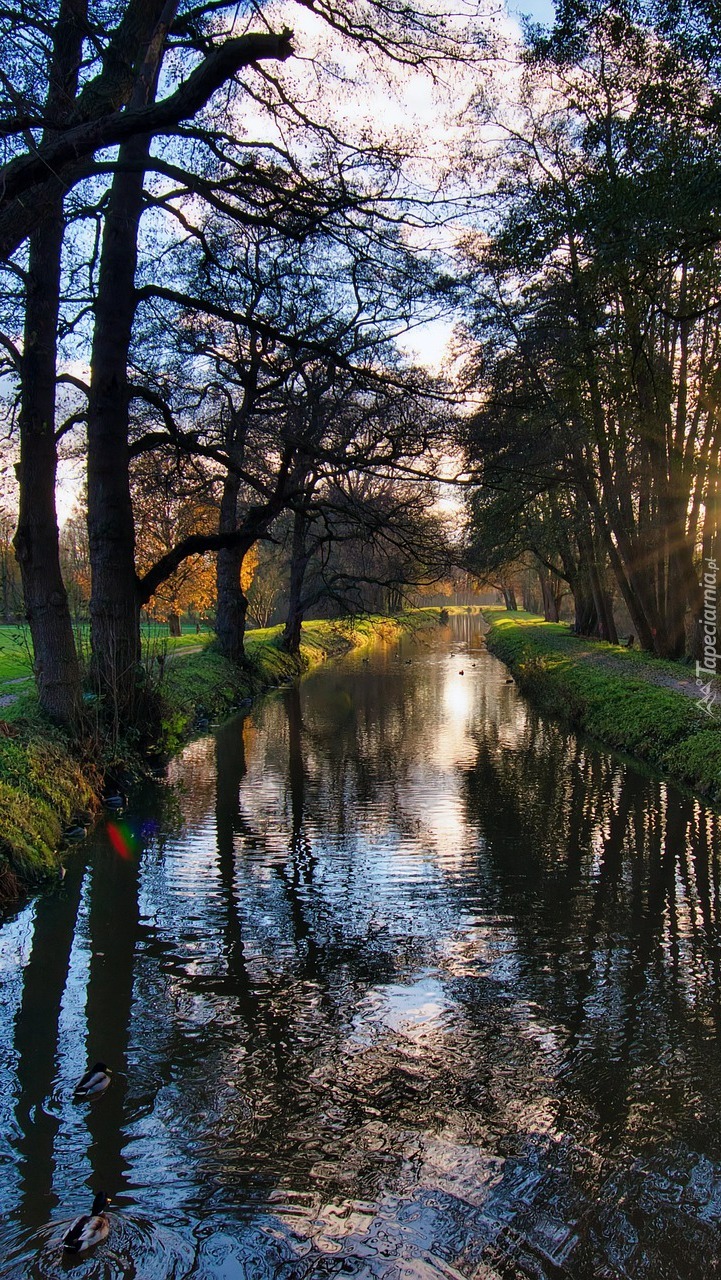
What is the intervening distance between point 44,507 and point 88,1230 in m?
7.67

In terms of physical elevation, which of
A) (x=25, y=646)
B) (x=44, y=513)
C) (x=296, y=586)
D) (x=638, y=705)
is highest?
(x=44, y=513)

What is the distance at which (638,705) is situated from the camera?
1344cm

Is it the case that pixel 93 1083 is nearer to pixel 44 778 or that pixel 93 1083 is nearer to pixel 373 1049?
pixel 373 1049

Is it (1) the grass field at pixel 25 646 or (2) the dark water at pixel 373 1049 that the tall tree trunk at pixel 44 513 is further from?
(2) the dark water at pixel 373 1049

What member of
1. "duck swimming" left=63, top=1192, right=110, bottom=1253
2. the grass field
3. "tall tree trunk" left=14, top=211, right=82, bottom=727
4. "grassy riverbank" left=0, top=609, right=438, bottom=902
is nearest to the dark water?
"duck swimming" left=63, top=1192, right=110, bottom=1253

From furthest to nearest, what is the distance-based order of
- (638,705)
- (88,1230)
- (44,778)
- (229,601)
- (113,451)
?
(229,601)
(638,705)
(113,451)
(44,778)
(88,1230)

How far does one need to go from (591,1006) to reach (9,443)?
988 centimetres

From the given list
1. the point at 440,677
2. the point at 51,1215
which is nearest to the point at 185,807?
the point at 51,1215

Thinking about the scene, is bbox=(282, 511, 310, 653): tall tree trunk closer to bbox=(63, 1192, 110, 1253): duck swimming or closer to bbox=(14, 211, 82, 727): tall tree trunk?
bbox=(14, 211, 82, 727): tall tree trunk

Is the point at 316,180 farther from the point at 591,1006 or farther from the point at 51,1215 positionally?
the point at 51,1215

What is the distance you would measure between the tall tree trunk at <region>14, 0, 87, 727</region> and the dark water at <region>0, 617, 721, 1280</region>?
1938mm

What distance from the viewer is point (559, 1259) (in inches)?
117

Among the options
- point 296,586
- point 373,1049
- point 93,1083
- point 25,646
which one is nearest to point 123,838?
point 25,646

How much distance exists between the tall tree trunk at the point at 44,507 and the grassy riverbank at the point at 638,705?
7.77 metres
